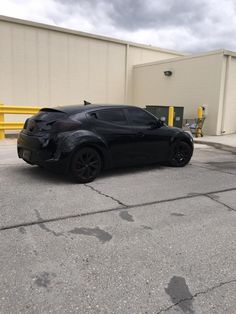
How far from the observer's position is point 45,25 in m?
14.3

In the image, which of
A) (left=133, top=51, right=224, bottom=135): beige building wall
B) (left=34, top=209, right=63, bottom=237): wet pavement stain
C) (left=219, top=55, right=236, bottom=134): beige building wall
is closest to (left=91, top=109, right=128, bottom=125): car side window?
(left=34, top=209, right=63, bottom=237): wet pavement stain

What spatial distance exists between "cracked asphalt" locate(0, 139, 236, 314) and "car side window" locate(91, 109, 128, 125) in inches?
49.2

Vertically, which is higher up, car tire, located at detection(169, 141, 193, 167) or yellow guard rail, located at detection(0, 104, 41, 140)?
yellow guard rail, located at detection(0, 104, 41, 140)

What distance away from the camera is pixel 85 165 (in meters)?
5.99

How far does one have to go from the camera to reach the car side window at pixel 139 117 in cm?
689

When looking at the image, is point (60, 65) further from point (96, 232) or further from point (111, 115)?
point (96, 232)

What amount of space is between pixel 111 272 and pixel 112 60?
15323 mm

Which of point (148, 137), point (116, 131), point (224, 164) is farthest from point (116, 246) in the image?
point (224, 164)

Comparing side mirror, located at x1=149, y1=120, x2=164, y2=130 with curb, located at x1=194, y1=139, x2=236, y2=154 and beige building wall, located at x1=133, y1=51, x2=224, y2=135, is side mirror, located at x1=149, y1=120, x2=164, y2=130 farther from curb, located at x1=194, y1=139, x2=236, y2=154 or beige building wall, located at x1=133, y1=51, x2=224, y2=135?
beige building wall, located at x1=133, y1=51, x2=224, y2=135

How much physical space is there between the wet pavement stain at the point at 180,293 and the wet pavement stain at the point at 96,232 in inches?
40.7

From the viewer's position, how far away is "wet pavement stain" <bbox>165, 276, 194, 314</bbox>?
251cm

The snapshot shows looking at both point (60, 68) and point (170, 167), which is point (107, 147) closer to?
point (170, 167)

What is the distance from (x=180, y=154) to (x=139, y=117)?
4.89ft

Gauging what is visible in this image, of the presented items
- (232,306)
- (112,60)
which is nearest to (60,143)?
(232,306)
